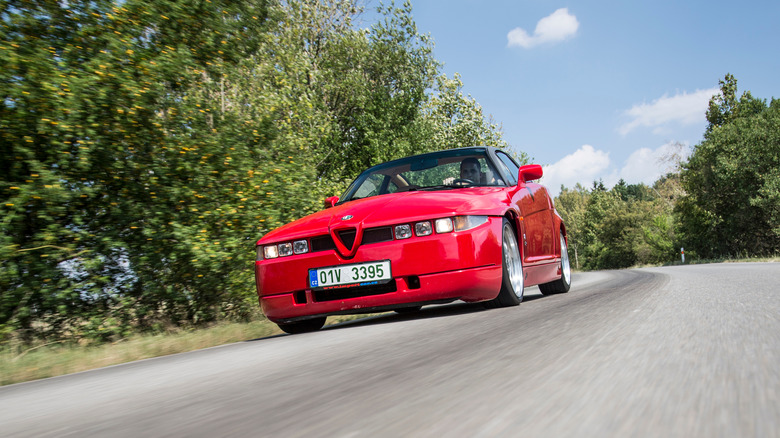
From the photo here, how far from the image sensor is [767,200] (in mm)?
39344

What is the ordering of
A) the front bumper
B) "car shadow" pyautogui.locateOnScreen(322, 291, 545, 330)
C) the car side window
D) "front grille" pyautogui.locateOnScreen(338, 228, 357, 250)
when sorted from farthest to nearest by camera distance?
the car side window, "car shadow" pyautogui.locateOnScreen(322, 291, 545, 330), "front grille" pyautogui.locateOnScreen(338, 228, 357, 250), the front bumper

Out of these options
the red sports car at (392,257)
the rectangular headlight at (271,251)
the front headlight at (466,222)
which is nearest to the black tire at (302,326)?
the red sports car at (392,257)

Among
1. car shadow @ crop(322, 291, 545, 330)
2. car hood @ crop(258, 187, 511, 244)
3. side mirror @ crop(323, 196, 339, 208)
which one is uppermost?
side mirror @ crop(323, 196, 339, 208)

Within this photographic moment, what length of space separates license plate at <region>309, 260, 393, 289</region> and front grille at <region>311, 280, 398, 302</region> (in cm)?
7

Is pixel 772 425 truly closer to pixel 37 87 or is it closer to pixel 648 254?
pixel 37 87

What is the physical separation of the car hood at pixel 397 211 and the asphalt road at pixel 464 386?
112 centimetres

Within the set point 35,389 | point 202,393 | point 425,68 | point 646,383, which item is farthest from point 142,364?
point 425,68

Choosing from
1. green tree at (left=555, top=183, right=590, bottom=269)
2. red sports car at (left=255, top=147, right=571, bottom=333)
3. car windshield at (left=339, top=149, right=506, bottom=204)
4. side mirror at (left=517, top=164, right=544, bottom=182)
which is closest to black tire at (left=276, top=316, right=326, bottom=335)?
red sports car at (left=255, top=147, right=571, bottom=333)

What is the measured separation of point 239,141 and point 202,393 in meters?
6.39

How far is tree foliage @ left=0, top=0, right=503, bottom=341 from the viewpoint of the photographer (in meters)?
6.50

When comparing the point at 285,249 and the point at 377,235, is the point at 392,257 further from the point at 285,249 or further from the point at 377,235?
the point at 285,249

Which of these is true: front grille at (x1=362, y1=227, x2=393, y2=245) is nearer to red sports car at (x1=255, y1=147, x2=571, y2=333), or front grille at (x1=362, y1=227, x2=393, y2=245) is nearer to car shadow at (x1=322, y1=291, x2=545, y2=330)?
red sports car at (x1=255, y1=147, x2=571, y2=333)

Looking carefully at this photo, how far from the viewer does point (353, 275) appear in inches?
206

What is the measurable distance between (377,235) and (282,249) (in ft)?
2.82
